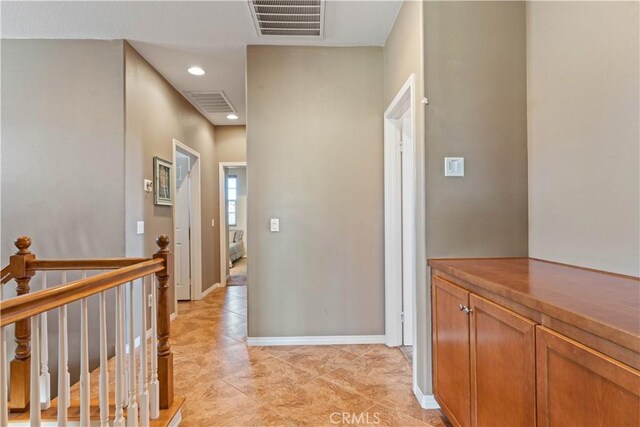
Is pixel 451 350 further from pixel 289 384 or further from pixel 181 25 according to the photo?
pixel 181 25

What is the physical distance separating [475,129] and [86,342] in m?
2.16

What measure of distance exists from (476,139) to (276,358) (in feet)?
7.09

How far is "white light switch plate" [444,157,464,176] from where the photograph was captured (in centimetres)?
189

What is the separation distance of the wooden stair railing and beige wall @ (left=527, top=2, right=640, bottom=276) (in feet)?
6.93

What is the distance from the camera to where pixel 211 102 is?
4223 mm

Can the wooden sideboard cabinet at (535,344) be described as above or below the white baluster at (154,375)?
above

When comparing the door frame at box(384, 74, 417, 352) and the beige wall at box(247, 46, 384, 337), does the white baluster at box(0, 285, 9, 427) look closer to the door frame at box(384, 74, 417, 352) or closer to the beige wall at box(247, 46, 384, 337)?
the beige wall at box(247, 46, 384, 337)

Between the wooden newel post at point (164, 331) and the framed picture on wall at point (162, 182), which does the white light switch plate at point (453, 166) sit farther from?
the framed picture on wall at point (162, 182)

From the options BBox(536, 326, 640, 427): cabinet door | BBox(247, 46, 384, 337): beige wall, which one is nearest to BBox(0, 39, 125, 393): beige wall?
BBox(247, 46, 384, 337): beige wall

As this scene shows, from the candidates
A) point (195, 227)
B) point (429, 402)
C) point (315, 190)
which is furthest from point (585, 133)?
point (195, 227)

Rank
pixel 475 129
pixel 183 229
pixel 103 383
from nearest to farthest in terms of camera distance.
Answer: pixel 103 383 → pixel 475 129 → pixel 183 229

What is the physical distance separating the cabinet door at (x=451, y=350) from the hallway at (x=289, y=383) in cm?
24

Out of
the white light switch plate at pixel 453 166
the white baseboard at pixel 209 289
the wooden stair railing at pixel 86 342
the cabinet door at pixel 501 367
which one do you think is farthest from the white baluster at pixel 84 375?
the white baseboard at pixel 209 289

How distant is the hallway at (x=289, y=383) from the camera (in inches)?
73.3
